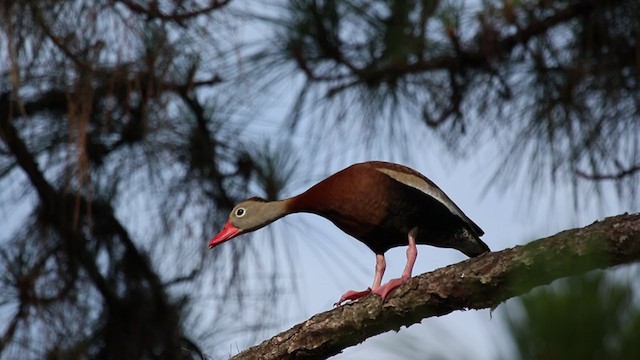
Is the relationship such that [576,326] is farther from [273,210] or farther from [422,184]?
[273,210]

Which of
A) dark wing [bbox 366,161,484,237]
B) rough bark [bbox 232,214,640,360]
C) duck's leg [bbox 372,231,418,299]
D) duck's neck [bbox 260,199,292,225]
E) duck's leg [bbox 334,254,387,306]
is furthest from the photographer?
duck's neck [bbox 260,199,292,225]

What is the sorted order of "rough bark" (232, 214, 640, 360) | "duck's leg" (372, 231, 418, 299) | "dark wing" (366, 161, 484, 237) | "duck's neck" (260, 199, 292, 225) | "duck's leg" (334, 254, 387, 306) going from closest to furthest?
"rough bark" (232, 214, 640, 360) < "duck's leg" (372, 231, 418, 299) < "duck's leg" (334, 254, 387, 306) < "dark wing" (366, 161, 484, 237) < "duck's neck" (260, 199, 292, 225)

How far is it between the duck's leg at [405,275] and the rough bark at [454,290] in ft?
0.06

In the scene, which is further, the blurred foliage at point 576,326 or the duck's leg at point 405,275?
the duck's leg at point 405,275

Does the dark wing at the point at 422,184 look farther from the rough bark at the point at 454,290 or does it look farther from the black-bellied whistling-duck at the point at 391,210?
the rough bark at the point at 454,290

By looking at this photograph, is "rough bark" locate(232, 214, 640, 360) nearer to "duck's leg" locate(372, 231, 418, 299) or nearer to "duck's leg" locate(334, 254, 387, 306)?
"duck's leg" locate(372, 231, 418, 299)

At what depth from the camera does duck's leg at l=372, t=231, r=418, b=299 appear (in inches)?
92.0

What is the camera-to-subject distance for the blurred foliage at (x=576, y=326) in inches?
46.9

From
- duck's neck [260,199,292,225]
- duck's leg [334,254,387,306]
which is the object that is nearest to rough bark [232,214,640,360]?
duck's leg [334,254,387,306]

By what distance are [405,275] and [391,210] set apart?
1.01 feet

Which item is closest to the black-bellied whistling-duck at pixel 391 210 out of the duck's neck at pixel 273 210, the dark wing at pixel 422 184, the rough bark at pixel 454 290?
the dark wing at pixel 422 184

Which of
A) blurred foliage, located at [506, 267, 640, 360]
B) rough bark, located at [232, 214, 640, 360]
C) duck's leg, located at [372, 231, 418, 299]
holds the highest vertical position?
duck's leg, located at [372, 231, 418, 299]

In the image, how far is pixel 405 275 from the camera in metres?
2.54

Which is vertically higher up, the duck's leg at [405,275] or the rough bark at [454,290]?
the duck's leg at [405,275]
